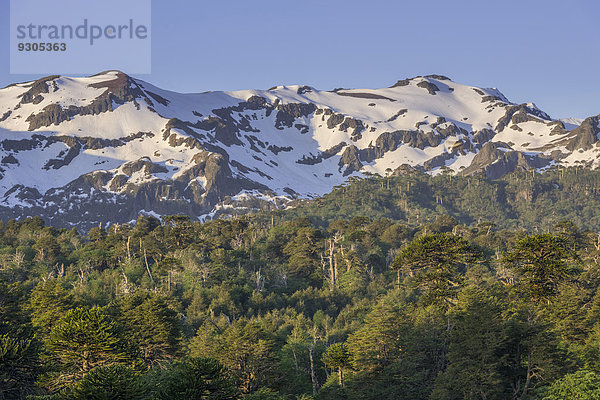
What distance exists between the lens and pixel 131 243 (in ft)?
419

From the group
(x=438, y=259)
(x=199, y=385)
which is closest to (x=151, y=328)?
(x=199, y=385)

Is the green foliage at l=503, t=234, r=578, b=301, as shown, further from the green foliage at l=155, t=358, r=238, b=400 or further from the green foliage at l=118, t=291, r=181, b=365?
the green foliage at l=118, t=291, r=181, b=365

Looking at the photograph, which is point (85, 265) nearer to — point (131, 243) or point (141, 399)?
point (131, 243)

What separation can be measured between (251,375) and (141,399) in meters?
22.3

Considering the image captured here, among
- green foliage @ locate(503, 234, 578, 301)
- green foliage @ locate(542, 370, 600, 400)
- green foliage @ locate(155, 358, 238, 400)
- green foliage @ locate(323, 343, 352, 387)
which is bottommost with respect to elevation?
green foliage @ locate(323, 343, 352, 387)

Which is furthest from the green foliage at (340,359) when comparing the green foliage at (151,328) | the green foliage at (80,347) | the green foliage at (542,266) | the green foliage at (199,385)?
the green foliage at (199,385)

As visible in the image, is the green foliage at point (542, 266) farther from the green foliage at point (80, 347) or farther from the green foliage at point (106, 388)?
the green foliage at point (106, 388)

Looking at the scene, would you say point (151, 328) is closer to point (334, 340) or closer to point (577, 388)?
point (334, 340)

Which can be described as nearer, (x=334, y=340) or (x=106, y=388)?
(x=106, y=388)

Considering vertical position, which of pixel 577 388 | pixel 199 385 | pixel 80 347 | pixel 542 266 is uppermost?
pixel 542 266

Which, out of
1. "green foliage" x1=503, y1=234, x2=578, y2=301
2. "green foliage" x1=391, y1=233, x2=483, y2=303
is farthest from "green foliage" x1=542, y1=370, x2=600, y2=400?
"green foliage" x1=391, y1=233, x2=483, y2=303

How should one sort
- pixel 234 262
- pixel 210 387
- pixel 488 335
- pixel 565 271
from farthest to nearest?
pixel 234 262
pixel 565 271
pixel 488 335
pixel 210 387

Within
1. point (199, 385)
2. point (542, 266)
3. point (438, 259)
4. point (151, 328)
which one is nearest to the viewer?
point (199, 385)

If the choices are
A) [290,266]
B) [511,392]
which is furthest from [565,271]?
Result: [290,266]
